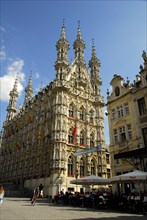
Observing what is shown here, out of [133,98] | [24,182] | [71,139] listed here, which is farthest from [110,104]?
[24,182]

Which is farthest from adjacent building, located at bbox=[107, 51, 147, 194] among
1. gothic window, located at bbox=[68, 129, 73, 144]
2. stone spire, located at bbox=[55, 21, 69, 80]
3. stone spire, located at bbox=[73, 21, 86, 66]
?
stone spire, located at bbox=[73, 21, 86, 66]

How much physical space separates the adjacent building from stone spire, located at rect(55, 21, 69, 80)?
17.5 meters

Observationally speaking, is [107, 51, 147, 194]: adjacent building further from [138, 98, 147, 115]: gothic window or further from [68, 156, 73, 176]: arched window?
[68, 156, 73, 176]: arched window

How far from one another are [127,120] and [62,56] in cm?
2613

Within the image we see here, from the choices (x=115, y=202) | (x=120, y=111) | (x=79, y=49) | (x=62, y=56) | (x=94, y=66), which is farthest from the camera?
(x=94, y=66)

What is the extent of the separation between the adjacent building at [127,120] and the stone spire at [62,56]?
1753 cm

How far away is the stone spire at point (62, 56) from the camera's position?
42219 mm

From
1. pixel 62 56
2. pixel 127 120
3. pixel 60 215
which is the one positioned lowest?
pixel 60 215

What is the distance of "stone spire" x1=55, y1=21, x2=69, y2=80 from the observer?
139ft

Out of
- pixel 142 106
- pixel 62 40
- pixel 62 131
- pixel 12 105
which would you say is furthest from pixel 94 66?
A: pixel 12 105

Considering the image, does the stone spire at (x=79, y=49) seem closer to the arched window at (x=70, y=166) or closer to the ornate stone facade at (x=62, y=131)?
the ornate stone facade at (x=62, y=131)

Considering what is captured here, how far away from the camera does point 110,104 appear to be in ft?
89.1

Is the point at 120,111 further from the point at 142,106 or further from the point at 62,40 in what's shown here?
the point at 62,40

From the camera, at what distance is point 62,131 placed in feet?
117
